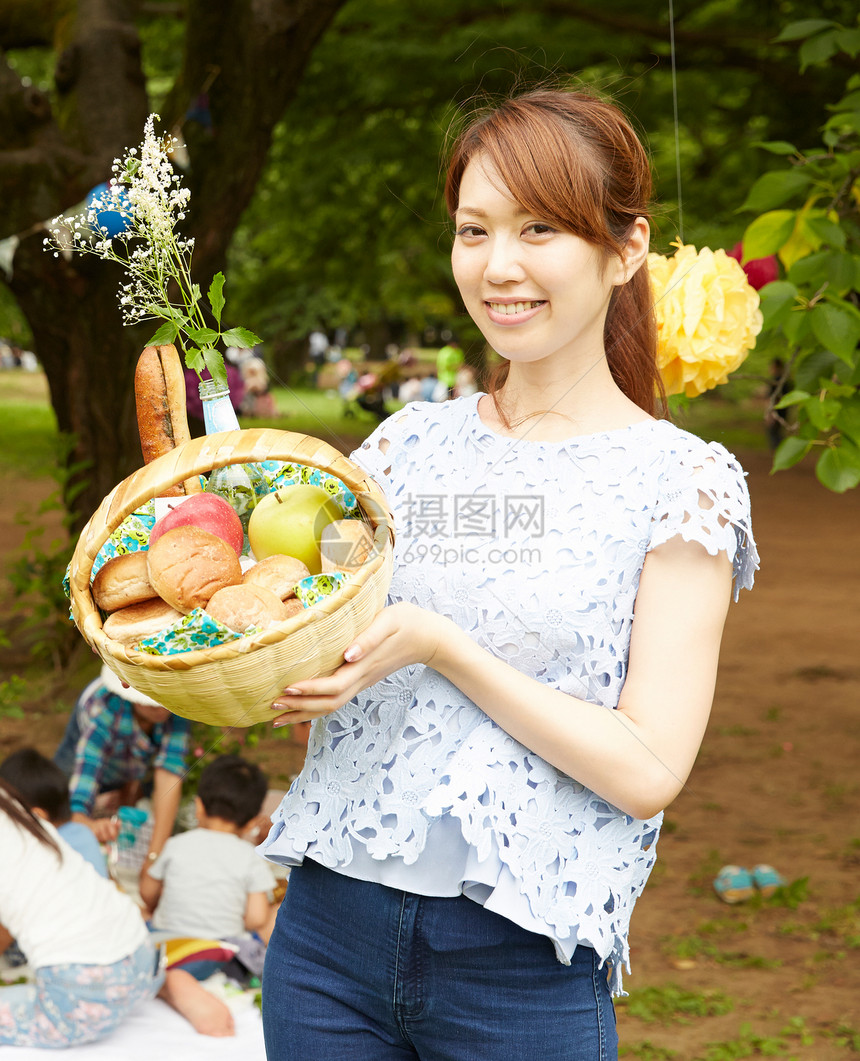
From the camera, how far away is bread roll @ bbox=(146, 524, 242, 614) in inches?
45.7

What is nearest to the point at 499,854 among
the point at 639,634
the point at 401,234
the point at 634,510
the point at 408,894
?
the point at 408,894

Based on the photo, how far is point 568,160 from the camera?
126 centimetres

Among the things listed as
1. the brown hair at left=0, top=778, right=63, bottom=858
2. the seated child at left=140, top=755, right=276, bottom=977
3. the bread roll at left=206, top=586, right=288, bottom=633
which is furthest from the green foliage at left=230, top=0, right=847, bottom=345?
the bread roll at left=206, top=586, right=288, bottom=633

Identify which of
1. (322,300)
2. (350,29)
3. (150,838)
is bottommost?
(150,838)

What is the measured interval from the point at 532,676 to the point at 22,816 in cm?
187

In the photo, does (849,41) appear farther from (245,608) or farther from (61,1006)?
(61,1006)

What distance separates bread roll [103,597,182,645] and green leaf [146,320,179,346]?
300 millimetres

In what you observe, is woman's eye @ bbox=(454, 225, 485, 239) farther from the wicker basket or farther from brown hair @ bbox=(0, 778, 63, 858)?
brown hair @ bbox=(0, 778, 63, 858)

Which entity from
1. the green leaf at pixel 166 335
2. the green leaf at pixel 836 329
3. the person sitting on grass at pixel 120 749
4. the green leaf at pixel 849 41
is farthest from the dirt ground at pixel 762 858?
the green leaf at pixel 849 41

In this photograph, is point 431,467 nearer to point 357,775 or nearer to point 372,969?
point 357,775

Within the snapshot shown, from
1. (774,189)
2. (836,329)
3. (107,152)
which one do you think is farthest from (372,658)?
(107,152)

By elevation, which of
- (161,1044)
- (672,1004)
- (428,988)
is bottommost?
(672,1004)

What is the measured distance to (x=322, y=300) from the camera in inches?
645

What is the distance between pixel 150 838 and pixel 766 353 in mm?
2572
